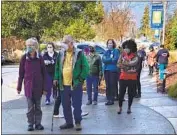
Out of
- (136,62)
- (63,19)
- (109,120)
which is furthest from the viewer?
(63,19)

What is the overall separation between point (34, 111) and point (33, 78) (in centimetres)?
62

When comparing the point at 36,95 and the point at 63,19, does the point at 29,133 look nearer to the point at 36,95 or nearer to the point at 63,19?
the point at 36,95

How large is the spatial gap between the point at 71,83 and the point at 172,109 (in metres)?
3.39

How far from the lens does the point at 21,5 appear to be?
2295cm

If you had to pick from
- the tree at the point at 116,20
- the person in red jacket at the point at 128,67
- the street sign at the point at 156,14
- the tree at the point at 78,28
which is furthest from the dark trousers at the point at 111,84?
the tree at the point at 116,20

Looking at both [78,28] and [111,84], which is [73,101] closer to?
[111,84]

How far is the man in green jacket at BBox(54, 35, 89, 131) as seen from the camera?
8445 millimetres

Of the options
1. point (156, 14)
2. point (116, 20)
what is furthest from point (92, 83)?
point (116, 20)

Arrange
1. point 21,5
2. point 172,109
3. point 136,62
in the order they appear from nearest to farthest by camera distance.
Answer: point 136,62, point 172,109, point 21,5

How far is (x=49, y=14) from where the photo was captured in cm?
2091

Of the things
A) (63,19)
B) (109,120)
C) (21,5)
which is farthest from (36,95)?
(21,5)

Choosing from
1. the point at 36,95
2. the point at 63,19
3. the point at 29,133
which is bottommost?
the point at 29,133

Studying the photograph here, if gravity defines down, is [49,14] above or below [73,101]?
above

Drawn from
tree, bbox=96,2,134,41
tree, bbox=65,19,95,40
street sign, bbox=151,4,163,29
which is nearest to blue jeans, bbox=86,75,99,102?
street sign, bbox=151,4,163,29
